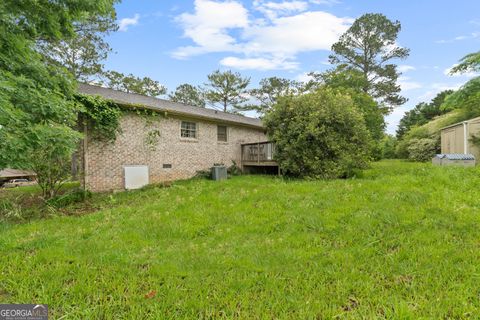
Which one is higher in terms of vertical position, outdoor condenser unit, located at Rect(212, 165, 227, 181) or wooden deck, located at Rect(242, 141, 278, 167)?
wooden deck, located at Rect(242, 141, 278, 167)

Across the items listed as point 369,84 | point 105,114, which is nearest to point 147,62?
point 105,114

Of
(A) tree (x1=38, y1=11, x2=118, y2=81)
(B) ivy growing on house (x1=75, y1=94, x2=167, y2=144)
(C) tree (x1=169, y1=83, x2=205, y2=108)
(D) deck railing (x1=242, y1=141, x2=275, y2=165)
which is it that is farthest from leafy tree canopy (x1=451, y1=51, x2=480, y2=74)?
(C) tree (x1=169, y1=83, x2=205, y2=108)

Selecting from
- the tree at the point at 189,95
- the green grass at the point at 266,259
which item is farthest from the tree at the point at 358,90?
the tree at the point at 189,95

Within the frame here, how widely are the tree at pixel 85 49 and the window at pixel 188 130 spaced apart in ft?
32.6

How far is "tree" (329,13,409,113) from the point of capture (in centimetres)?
2262

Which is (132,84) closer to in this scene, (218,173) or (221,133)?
(221,133)

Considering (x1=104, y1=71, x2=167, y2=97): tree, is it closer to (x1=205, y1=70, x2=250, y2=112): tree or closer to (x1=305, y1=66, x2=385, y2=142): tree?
(x1=205, y1=70, x2=250, y2=112): tree

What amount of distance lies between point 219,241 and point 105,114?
6.68 metres

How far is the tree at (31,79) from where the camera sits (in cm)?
426

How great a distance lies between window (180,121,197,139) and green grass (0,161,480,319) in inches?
249

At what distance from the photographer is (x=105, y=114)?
8.19 m

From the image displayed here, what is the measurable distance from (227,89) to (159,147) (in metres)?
19.9

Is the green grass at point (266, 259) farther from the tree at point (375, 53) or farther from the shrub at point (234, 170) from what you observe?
the tree at point (375, 53)

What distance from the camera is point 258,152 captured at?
12328 millimetres
